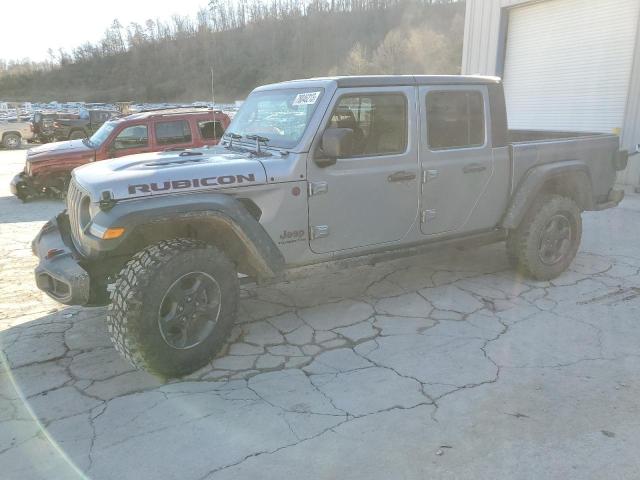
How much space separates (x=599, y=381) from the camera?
10.5 feet

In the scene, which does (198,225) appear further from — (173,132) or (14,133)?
(14,133)

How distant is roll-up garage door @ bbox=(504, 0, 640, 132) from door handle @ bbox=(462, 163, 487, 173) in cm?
686

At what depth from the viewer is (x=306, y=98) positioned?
387cm

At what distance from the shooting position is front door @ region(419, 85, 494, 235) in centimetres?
418

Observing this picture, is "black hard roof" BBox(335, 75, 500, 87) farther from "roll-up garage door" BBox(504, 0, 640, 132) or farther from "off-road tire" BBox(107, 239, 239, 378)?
"roll-up garage door" BBox(504, 0, 640, 132)

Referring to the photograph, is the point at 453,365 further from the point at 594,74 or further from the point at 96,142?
the point at 594,74

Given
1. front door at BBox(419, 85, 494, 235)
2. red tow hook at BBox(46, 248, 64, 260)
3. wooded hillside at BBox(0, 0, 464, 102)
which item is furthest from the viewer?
wooded hillside at BBox(0, 0, 464, 102)

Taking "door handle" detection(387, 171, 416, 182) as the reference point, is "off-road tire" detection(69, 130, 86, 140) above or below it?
below

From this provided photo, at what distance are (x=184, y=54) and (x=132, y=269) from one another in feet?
347

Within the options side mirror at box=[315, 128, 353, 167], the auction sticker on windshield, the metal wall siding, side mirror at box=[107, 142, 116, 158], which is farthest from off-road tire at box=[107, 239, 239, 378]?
the metal wall siding

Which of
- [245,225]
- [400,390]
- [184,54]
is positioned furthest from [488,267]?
[184,54]

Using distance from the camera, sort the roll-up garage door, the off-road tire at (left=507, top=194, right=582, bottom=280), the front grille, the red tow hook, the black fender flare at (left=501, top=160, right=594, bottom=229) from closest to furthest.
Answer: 1. the red tow hook
2. the front grille
3. the black fender flare at (left=501, top=160, right=594, bottom=229)
4. the off-road tire at (left=507, top=194, right=582, bottom=280)
5. the roll-up garage door

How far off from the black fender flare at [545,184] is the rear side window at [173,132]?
20.4 ft

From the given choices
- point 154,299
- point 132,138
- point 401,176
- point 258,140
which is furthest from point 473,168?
point 132,138
